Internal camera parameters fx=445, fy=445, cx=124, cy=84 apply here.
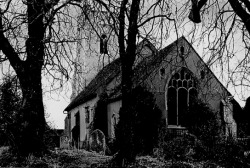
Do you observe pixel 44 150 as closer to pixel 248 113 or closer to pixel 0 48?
pixel 0 48

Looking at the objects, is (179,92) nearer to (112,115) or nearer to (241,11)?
(112,115)

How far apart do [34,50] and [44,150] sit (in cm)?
290

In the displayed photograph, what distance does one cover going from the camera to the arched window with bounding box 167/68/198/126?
29375mm

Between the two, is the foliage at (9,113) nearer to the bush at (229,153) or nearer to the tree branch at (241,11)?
the bush at (229,153)

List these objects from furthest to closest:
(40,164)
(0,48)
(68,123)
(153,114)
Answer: (68,123)
(153,114)
(0,48)
(40,164)

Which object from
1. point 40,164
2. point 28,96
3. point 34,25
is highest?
point 34,25

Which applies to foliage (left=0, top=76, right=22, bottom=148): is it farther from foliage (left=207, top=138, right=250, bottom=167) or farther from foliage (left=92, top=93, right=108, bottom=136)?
foliage (left=92, top=93, right=108, bottom=136)

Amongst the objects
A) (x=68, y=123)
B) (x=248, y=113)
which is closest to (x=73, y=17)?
(x=248, y=113)

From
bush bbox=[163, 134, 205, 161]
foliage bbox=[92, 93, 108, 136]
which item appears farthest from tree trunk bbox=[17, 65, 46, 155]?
foliage bbox=[92, 93, 108, 136]

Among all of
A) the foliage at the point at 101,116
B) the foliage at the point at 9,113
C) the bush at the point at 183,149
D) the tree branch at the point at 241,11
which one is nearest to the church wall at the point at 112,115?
the foliage at the point at 101,116

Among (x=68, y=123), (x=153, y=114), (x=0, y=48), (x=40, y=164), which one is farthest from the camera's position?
(x=68, y=123)

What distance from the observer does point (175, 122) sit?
29.3 metres

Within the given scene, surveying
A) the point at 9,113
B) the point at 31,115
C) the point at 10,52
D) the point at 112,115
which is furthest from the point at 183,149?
the point at 112,115

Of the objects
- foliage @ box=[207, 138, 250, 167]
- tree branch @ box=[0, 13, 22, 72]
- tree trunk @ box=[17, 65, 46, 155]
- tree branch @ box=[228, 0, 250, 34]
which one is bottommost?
foliage @ box=[207, 138, 250, 167]
